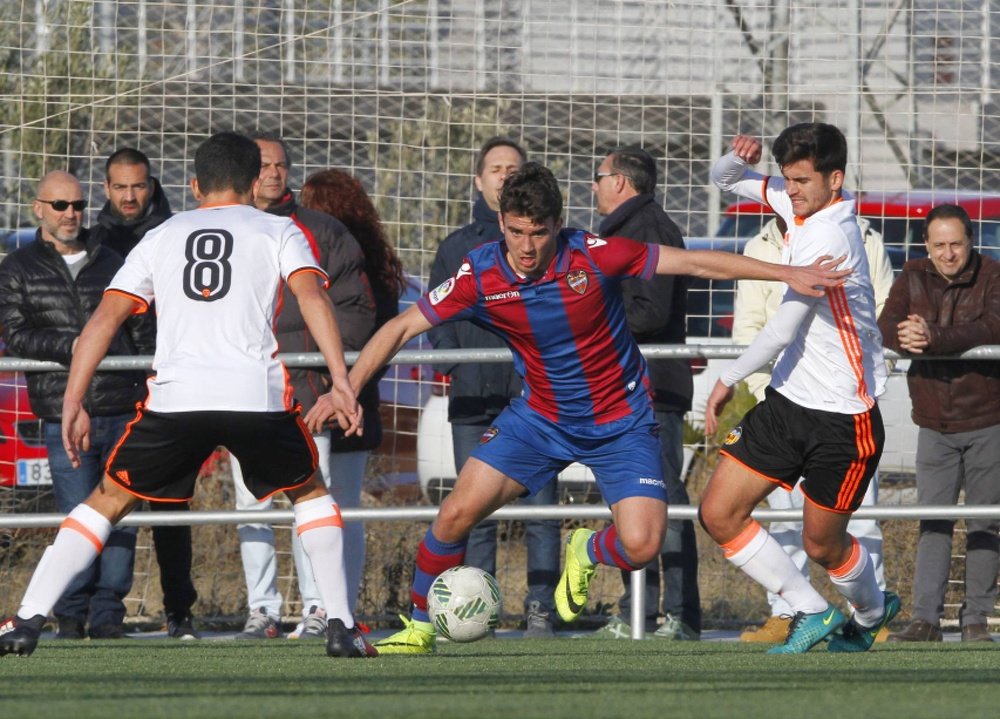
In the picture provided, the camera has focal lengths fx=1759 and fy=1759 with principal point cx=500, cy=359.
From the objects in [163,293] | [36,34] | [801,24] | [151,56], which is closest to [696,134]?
[801,24]

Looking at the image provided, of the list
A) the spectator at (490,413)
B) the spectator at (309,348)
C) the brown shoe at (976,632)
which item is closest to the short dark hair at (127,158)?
the spectator at (309,348)

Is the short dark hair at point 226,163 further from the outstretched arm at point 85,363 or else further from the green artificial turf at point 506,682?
the green artificial turf at point 506,682

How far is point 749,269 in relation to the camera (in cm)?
684

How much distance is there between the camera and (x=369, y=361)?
22.7 ft

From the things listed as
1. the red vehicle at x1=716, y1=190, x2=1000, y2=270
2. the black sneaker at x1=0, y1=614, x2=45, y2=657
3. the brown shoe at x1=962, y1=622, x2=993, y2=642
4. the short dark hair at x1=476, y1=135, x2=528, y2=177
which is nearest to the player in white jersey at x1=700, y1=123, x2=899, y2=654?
the brown shoe at x1=962, y1=622, x2=993, y2=642

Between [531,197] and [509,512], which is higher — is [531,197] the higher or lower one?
the higher one

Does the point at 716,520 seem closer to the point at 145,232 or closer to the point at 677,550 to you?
the point at 677,550

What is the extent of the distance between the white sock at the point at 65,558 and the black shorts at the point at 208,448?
0.20 meters

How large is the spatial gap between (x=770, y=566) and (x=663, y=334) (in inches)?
69.0

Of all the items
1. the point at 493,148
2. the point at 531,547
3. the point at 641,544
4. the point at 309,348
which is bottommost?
the point at 531,547

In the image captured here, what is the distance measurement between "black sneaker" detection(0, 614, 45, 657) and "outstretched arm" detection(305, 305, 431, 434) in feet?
4.16

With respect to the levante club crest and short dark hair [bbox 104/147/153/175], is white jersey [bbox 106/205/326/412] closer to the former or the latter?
the levante club crest

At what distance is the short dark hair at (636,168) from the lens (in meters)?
8.84

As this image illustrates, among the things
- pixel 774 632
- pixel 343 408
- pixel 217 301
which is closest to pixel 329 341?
pixel 343 408
